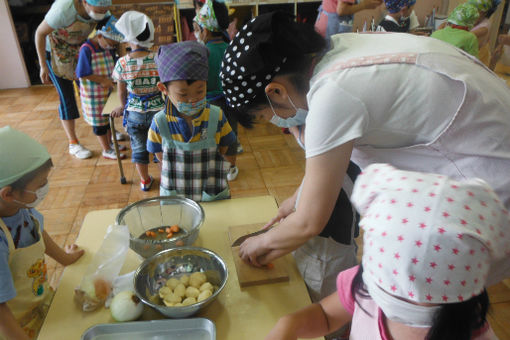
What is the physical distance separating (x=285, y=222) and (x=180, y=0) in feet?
10.3

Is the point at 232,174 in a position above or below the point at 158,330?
below

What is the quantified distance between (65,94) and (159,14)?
48.7 inches

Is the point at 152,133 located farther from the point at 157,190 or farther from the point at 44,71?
the point at 44,71

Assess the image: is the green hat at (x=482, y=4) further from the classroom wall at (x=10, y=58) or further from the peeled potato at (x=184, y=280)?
the classroom wall at (x=10, y=58)

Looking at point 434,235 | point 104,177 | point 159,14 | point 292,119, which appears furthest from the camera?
point 159,14

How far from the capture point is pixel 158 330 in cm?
79

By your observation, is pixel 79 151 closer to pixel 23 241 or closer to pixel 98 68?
pixel 98 68

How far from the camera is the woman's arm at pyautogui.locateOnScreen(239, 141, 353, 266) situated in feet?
2.49

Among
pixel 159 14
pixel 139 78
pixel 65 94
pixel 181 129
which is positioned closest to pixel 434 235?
pixel 181 129

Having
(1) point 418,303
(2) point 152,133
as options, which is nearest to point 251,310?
(1) point 418,303

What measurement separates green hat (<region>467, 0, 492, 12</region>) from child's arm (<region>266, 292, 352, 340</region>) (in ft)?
8.01

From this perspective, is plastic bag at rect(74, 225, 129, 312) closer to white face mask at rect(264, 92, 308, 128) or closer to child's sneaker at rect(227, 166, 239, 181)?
white face mask at rect(264, 92, 308, 128)

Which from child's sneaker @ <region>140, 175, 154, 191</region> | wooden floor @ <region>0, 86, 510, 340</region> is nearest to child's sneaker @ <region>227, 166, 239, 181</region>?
wooden floor @ <region>0, 86, 510, 340</region>

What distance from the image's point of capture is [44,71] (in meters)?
2.54
